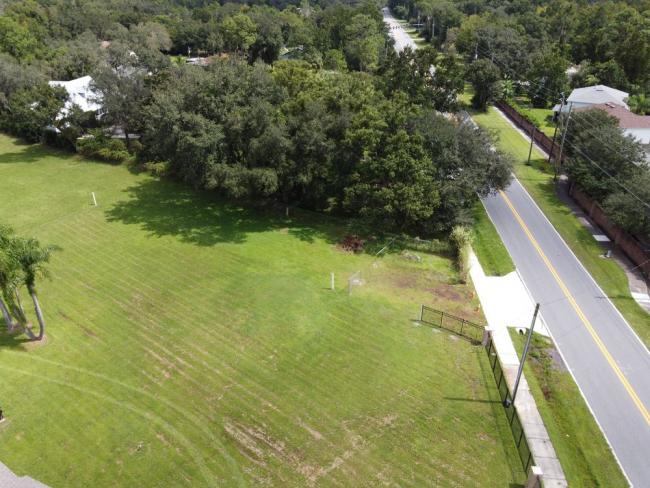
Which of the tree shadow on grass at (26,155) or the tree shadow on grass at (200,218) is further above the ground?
the tree shadow on grass at (26,155)

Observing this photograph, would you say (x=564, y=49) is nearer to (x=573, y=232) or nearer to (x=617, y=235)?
(x=573, y=232)

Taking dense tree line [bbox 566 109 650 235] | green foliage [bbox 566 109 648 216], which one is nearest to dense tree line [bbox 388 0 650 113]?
dense tree line [bbox 566 109 650 235]

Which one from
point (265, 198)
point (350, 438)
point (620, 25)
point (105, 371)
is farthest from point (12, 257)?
point (620, 25)

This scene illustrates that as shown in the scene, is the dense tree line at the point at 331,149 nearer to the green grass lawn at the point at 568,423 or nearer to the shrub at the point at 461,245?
the shrub at the point at 461,245

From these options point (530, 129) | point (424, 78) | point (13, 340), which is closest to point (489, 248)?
point (530, 129)

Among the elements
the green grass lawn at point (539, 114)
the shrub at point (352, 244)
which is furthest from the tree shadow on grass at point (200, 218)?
the green grass lawn at point (539, 114)

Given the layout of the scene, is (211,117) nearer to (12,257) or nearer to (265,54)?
(12,257)
